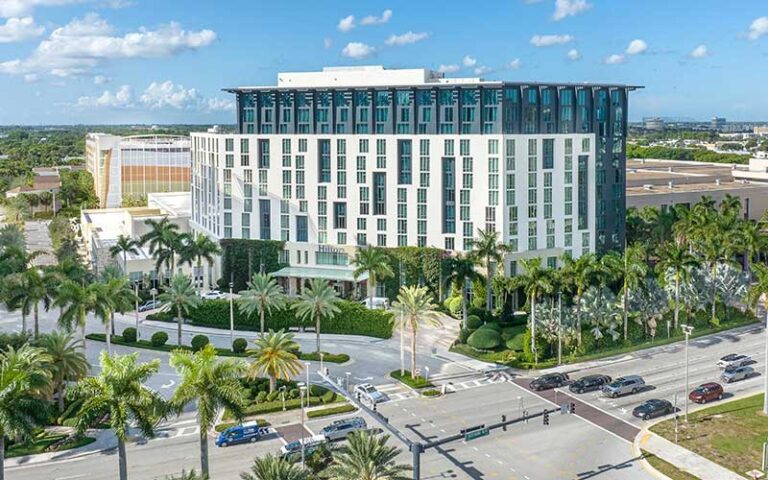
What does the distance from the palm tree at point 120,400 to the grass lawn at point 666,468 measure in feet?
110

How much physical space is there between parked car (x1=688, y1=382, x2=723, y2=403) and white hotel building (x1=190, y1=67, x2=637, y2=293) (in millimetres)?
36329

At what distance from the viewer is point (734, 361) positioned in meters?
79.1

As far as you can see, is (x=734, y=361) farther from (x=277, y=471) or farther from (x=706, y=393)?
(x=277, y=471)

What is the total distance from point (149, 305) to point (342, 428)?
54.0 meters

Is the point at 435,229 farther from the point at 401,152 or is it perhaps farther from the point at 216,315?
→ the point at 216,315

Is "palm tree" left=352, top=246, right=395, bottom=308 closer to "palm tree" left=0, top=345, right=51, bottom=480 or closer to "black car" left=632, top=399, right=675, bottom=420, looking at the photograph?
"black car" left=632, top=399, right=675, bottom=420

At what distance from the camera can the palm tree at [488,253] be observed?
311ft

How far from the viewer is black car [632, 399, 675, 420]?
2589 inches

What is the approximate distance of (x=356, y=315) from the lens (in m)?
94.7

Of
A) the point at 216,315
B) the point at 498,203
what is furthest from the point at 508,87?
the point at 216,315

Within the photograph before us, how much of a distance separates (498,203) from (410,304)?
30.2m

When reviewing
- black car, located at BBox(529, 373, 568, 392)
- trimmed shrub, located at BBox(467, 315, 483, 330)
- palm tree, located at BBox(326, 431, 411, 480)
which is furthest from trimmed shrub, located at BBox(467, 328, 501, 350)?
palm tree, located at BBox(326, 431, 411, 480)

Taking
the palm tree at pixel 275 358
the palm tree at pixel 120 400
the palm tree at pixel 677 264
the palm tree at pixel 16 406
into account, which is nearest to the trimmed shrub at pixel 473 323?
the palm tree at pixel 677 264

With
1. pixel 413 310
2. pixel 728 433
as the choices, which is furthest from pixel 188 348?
pixel 728 433
